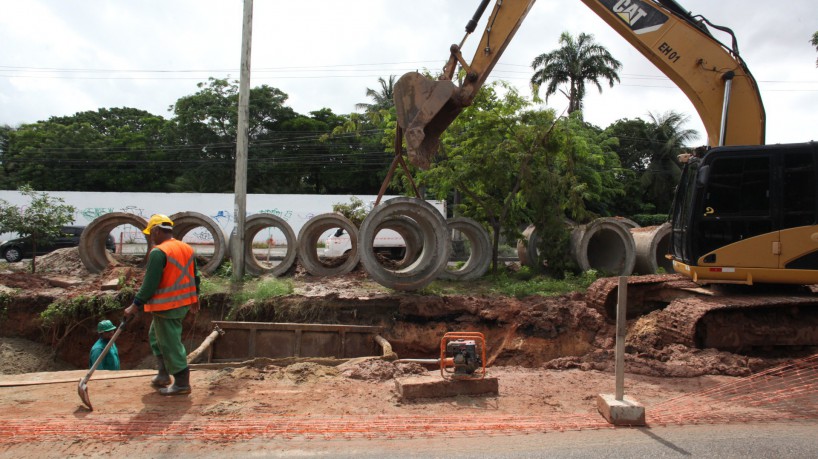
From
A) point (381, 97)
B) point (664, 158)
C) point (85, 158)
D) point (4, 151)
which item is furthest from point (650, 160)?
point (4, 151)

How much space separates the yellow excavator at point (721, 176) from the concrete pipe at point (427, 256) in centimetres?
230

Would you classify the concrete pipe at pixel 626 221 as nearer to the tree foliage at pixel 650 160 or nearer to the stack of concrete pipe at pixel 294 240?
the stack of concrete pipe at pixel 294 240

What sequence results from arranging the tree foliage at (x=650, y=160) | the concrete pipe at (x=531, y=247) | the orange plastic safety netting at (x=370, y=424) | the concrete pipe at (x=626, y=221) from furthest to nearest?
the tree foliage at (x=650, y=160), the concrete pipe at (x=531, y=247), the concrete pipe at (x=626, y=221), the orange plastic safety netting at (x=370, y=424)

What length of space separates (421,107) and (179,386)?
18.3ft

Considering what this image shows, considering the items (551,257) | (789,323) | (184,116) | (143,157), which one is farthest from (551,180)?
(143,157)

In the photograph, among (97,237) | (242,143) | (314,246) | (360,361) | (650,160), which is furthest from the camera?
(650,160)

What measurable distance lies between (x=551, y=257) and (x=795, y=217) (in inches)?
290

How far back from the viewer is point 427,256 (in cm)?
1132

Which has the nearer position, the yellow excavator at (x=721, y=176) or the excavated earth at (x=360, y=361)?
the excavated earth at (x=360, y=361)

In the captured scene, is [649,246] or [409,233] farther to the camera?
[409,233]

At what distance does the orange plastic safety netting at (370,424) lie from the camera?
4.34 m

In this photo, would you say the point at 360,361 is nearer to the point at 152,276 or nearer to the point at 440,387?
the point at 440,387

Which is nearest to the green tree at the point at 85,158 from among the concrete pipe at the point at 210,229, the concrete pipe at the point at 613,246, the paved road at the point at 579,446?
the concrete pipe at the point at 210,229

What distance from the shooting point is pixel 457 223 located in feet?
47.0
